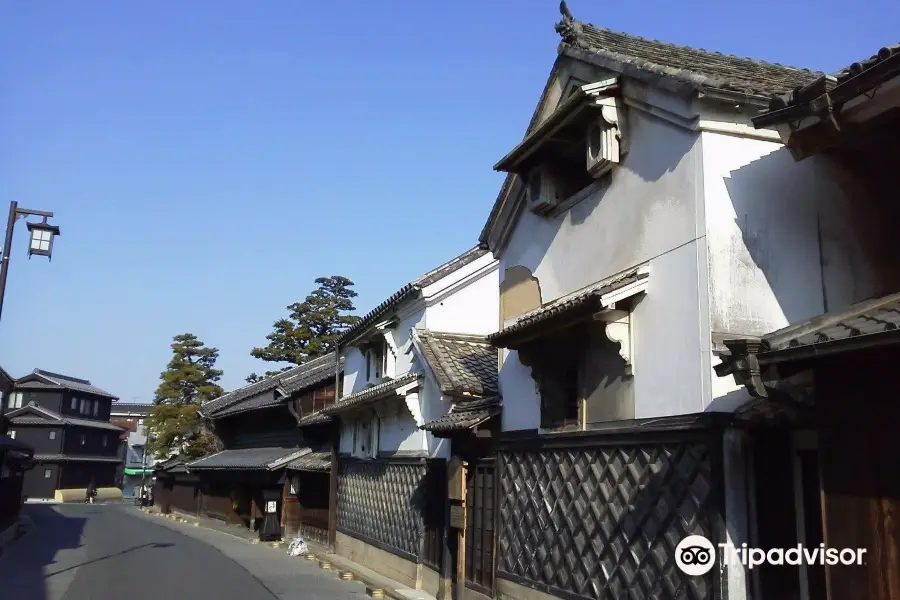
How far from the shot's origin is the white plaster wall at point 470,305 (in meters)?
18.6

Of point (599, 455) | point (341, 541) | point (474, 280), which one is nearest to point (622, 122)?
point (599, 455)

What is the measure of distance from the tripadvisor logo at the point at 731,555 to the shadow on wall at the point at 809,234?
235cm

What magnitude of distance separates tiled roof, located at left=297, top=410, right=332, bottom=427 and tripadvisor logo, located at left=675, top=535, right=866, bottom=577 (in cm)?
1940

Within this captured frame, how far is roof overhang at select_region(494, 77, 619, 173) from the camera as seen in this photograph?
33.1 ft

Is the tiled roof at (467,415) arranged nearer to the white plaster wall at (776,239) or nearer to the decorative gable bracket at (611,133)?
the decorative gable bracket at (611,133)

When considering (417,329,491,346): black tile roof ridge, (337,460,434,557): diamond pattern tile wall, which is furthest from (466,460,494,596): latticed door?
(417,329,491,346): black tile roof ridge

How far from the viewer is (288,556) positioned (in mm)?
25953

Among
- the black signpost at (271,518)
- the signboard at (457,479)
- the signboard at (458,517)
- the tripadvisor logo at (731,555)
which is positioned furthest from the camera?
the black signpost at (271,518)

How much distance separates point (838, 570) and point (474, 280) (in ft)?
45.8

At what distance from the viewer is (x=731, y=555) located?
7.49 m

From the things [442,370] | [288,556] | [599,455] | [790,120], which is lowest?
[288,556]

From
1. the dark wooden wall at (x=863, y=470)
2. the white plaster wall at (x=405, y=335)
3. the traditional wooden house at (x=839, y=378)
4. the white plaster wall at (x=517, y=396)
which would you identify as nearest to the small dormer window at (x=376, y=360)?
the white plaster wall at (x=405, y=335)

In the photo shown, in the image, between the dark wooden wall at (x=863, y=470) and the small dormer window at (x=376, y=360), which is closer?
the dark wooden wall at (x=863, y=470)

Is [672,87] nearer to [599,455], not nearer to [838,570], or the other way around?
[599,455]
